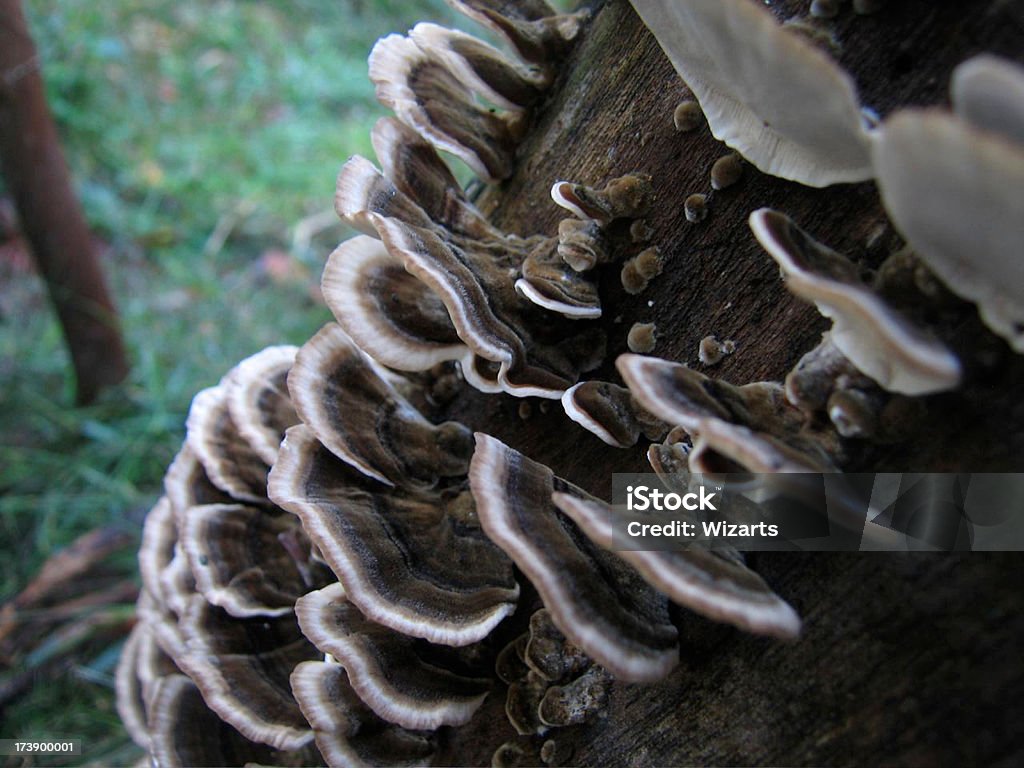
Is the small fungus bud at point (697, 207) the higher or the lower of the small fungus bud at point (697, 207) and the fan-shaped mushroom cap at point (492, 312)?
the higher

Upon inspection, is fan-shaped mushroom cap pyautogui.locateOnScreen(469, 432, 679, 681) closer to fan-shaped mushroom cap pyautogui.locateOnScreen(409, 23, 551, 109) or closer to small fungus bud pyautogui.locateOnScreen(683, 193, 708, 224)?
small fungus bud pyautogui.locateOnScreen(683, 193, 708, 224)

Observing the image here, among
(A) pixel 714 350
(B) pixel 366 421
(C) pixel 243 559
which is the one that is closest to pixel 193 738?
(C) pixel 243 559

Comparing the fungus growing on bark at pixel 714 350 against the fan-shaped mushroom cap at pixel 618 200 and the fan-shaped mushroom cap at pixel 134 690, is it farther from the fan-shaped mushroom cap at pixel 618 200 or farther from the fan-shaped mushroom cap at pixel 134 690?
the fan-shaped mushroom cap at pixel 134 690

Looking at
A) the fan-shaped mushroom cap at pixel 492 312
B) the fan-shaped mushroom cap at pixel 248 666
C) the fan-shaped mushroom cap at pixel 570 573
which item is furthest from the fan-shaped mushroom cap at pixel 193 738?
the fan-shaped mushroom cap at pixel 492 312

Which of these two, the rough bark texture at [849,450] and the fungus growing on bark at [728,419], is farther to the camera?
the rough bark texture at [849,450]

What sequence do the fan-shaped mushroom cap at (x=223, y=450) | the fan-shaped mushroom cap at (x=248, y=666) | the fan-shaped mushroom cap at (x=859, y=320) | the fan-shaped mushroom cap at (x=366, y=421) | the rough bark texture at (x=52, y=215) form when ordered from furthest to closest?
the rough bark texture at (x=52, y=215) < the fan-shaped mushroom cap at (x=223, y=450) < the fan-shaped mushroom cap at (x=248, y=666) < the fan-shaped mushroom cap at (x=366, y=421) < the fan-shaped mushroom cap at (x=859, y=320)

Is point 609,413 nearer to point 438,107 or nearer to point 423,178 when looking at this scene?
point 423,178

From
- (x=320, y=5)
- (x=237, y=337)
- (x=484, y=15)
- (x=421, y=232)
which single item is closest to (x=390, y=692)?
(x=421, y=232)
